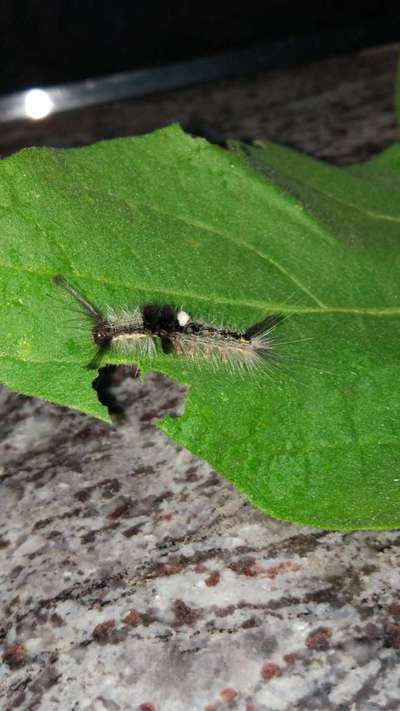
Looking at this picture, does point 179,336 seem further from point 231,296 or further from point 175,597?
point 175,597

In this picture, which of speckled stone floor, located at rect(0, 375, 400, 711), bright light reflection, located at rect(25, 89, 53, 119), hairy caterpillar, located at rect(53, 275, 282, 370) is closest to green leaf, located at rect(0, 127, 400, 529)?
hairy caterpillar, located at rect(53, 275, 282, 370)

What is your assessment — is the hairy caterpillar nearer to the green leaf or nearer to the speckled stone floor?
the green leaf

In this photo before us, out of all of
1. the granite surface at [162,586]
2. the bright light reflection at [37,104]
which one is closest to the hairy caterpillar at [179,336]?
the granite surface at [162,586]

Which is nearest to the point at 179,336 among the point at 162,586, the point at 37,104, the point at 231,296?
the point at 231,296

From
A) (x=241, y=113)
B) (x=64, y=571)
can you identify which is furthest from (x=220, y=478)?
(x=241, y=113)

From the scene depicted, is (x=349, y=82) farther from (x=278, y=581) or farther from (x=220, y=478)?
(x=278, y=581)

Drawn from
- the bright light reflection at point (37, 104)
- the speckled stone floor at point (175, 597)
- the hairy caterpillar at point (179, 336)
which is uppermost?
the bright light reflection at point (37, 104)

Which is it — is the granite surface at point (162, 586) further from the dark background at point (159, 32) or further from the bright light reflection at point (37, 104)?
the dark background at point (159, 32)
